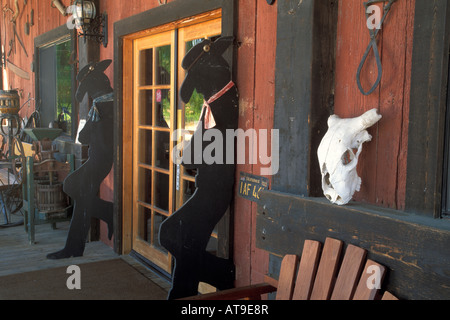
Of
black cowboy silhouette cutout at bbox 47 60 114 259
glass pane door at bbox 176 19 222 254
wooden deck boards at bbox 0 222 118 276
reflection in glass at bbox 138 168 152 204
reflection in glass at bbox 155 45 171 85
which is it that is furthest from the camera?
black cowboy silhouette cutout at bbox 47 60 114 259

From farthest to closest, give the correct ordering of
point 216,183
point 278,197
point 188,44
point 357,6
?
point 188,44 < point 216,183 < point 278,197 < point 357,6

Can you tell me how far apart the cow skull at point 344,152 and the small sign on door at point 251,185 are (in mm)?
765

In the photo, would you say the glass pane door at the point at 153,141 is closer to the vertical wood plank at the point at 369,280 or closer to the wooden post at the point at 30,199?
the wooden post at the point at 30,199

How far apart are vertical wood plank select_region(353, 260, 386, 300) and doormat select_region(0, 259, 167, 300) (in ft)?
6.94

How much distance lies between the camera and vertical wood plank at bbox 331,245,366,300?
1915 millimetres

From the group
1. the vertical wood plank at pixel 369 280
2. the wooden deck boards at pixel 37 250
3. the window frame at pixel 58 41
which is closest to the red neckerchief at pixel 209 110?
the vertical wood plank at pixel 369 280

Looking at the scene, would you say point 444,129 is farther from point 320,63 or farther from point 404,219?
point 320,63

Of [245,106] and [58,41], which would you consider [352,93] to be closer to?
[245,106]

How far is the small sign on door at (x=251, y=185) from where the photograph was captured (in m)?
2.83

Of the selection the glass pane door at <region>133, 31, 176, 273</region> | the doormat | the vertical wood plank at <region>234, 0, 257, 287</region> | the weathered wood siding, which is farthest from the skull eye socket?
the doormat

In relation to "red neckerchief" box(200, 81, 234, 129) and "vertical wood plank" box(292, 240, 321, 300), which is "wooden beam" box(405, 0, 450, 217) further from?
"red neckerchief" box(200, 81, 234, 129)

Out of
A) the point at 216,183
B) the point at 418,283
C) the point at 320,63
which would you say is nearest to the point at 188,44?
the point at 216,183
